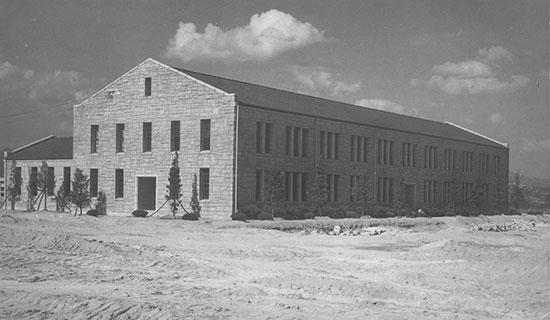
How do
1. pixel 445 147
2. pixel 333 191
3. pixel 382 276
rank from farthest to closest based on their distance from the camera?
pixel 445 147 < pixel 333 191 < pixel 382 276

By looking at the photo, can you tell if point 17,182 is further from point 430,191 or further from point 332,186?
point 430,191

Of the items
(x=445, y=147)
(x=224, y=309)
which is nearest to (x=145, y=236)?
(x=224, y=309)

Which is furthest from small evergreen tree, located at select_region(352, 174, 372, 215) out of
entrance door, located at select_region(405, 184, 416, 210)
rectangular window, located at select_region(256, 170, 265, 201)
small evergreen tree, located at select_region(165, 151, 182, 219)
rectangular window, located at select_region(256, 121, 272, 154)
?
small evergreen tree, located at select_region(165, 151, 182, 219)

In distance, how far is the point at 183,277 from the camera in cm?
1569

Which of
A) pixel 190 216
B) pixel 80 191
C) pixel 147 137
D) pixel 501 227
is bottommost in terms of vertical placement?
pixel 501 227

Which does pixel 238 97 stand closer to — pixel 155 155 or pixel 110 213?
pixel 155 155

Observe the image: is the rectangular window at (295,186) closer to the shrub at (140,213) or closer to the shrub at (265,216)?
the shrub at (265,216)

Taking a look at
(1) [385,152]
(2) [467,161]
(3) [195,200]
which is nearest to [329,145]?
(1) [385,152]

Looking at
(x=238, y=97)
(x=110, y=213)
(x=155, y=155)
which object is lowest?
(x=110, y=213)

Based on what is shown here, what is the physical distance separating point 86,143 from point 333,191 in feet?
58.8

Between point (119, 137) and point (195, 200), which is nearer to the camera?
point (195, 200)

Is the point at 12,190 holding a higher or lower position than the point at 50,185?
lower

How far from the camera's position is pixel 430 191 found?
6372 cm

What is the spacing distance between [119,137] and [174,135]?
16.7ft
